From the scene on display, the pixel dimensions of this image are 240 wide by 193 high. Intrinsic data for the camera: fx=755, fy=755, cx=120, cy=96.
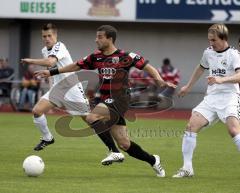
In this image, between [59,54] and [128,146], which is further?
[59,54]

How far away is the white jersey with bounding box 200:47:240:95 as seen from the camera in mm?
10969

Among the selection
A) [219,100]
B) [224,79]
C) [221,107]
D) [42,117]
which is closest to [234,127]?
[221,107]

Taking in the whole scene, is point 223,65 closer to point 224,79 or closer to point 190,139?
point 224,79

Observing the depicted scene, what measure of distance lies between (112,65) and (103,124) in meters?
0.99

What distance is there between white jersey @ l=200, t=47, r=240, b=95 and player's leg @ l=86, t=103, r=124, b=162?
1596 mm

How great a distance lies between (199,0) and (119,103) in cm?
1751

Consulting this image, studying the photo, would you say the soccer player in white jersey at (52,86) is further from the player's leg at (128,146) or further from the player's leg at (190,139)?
the player's leg at (190,139)

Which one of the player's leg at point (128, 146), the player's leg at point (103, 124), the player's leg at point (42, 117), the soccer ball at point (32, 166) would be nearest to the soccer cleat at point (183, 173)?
the player's leg at point (128, 146)

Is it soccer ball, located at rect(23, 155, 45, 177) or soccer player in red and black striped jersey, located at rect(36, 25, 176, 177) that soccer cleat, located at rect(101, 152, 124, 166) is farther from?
soccer ball, located at rect(23, 155, 45, 177)

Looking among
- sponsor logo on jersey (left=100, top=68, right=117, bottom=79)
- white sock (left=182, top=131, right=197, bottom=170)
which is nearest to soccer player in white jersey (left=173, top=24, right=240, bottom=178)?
white sock (left=182, top=131, right=197, bottom=170)

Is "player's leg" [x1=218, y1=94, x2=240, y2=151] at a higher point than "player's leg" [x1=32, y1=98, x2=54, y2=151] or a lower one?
higher

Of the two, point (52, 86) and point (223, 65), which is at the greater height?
point (223, 65)

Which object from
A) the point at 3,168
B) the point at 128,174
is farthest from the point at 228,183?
the point at 3,168

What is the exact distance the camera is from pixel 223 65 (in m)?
11.0
